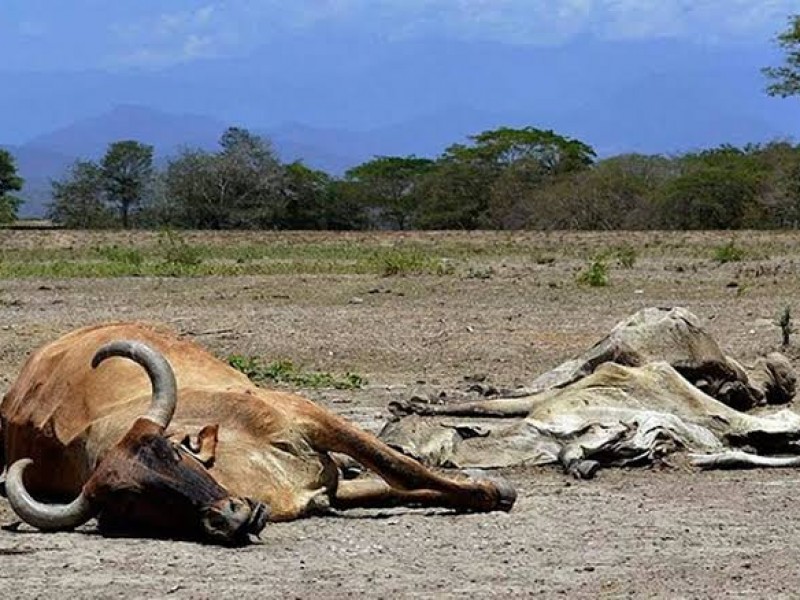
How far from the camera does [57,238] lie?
37281mm

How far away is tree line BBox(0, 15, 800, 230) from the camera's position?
49031mm

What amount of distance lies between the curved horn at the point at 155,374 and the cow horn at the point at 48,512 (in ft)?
1.47

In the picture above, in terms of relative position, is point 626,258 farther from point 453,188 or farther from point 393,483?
point 453,188

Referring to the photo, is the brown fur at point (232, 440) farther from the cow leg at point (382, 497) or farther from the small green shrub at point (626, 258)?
the small green shrub at point (626, 258)

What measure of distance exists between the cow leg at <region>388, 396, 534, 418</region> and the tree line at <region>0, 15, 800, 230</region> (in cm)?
3716

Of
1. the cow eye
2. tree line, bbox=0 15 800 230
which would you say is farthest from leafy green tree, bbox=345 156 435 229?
the cow eye

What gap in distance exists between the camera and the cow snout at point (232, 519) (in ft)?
20.7

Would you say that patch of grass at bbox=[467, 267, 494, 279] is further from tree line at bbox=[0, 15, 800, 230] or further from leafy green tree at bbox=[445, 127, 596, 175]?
leafy green tree at bbox=[445, 127, 596, 175]

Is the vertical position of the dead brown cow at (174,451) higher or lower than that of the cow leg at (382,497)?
higher

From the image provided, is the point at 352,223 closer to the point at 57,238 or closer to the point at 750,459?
the point at 57,238

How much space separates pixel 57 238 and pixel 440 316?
68.4 feet

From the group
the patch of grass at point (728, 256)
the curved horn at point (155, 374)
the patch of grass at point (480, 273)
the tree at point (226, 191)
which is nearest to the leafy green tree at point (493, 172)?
the tree at point (226, 191)

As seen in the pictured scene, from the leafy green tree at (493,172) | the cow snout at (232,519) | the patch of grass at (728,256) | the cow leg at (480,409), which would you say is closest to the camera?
the cow snout at (232,519)

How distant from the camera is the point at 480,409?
9.97 metres
